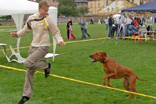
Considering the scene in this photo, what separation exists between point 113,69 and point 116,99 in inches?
27.9

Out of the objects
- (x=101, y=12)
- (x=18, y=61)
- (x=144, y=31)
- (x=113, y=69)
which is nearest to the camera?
(x=113, y=69)

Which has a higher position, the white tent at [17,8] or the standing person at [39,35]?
the white tent at [17,8]

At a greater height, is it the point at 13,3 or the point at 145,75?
the point at 13,3

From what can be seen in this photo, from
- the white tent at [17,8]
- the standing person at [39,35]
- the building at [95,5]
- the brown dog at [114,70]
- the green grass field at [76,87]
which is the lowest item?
the green grass field at [76,87]

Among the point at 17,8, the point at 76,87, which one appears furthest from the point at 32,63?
Result: the point at 17,8

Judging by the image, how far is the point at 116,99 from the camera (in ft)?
19.4

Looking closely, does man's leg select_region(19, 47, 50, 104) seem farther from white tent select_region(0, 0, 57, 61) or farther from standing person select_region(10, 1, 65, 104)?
white tent select_region(0, 0, 57, 61)

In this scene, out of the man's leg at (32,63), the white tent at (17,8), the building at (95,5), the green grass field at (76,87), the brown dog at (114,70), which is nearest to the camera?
the man's leg at (32,63)

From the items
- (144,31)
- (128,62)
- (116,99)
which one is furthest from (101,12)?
(116,99)

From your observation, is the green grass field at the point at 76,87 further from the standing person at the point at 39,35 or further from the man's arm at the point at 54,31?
the man's arm at the point at 54,31

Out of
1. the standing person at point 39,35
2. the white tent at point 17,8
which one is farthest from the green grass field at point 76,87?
the white tent at point 17,8

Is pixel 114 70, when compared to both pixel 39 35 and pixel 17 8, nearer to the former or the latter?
pixel 39 35

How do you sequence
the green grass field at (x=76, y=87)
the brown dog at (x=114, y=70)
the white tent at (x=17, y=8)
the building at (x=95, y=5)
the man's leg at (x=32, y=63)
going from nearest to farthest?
1. the man's leg at (x=32, y=63)
2. the brown dog at (x=114, y=70)
3. the green grass field at (x=76, y=87)
4. the white tent at (x=17, y=8)
5. the building at (x=95, y=5)

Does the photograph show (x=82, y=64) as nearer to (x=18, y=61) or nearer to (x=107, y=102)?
(x=18, y=61)
